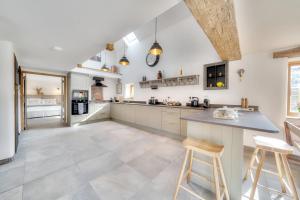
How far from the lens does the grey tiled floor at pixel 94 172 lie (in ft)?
4.68

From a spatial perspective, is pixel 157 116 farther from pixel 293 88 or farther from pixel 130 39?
pixel 130 39

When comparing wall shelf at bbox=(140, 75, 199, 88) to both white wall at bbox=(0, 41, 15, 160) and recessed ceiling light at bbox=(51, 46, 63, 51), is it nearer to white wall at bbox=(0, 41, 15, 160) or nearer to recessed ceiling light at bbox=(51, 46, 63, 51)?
recessed ceiling light at bbox=(51, 46, 63, 51)

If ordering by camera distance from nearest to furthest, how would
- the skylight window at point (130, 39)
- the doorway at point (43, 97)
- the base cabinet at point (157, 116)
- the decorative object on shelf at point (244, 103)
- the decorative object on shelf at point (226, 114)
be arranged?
1. the decorative object on shelf at point (226, 114)
2. the decorative object on shelf at point (244, 103)
3. the base cabinet at point (157, 116)
4. the skylight window at point (130, 39)
5. the doorway at point (43, 97)

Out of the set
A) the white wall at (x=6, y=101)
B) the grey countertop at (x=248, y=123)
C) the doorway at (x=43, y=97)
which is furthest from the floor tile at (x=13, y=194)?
the doorway at (x=43, y=97)

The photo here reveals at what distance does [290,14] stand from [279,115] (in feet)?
6.34

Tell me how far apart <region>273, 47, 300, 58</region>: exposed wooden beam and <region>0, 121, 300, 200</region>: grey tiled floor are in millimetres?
2055

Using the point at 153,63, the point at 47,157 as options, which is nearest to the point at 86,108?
the point at 47,157

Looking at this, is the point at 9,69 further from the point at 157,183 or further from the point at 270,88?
the point at 270,88

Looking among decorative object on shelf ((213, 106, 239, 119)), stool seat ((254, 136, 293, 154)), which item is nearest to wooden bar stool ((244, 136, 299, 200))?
stool seat ((254, 136, 293, 154))

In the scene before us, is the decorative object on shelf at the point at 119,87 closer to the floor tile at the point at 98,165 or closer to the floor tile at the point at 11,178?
the floor tile at the point at 98,165

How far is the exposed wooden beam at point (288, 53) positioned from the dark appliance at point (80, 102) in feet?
19.5

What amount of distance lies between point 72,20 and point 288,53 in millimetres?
3740

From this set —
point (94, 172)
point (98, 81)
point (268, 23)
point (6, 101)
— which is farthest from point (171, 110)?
point (98, 81)

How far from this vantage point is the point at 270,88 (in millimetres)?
2473
